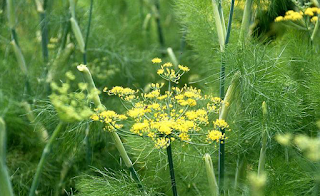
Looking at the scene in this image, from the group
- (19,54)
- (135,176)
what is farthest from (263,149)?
(19,54)

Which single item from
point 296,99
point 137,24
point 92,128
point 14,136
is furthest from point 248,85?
point 137,24

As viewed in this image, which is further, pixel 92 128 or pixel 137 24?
pixel 137 24

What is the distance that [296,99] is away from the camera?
1.41 metres

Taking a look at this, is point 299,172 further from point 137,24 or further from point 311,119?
point 137,24

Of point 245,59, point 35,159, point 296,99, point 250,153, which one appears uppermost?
point 245,59

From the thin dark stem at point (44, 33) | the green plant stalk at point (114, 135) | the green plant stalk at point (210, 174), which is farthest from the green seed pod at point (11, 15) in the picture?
the green plant stalk at point (210, 174)

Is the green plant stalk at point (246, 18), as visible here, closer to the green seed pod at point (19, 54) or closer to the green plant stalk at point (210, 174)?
the green plant stalk at point (210, 174)

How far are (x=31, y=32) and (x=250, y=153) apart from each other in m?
1.25

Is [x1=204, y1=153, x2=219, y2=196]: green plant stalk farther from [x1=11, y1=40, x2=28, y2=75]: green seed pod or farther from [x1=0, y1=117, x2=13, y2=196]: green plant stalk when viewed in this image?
[x1=11, y1=40, x2=28, y2=75]: green seed pod

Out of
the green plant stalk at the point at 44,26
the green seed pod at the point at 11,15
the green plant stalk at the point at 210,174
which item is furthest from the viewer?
the green plant stalk at the point at 44,26

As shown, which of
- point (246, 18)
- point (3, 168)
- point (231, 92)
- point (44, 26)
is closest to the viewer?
point (3, 168)

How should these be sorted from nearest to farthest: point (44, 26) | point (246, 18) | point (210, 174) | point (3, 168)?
1. point (3, 168)
2. point (210, 174)
3. point (246, 18)
4. point (44, 26)

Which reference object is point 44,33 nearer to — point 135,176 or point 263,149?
point 135,176

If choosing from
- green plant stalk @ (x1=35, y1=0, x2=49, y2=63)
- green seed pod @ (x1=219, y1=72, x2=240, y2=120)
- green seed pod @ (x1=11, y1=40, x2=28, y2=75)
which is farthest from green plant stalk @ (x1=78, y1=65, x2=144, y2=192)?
green plant stalk @ (x1=35, y1=0, x2=49, y2=63)
